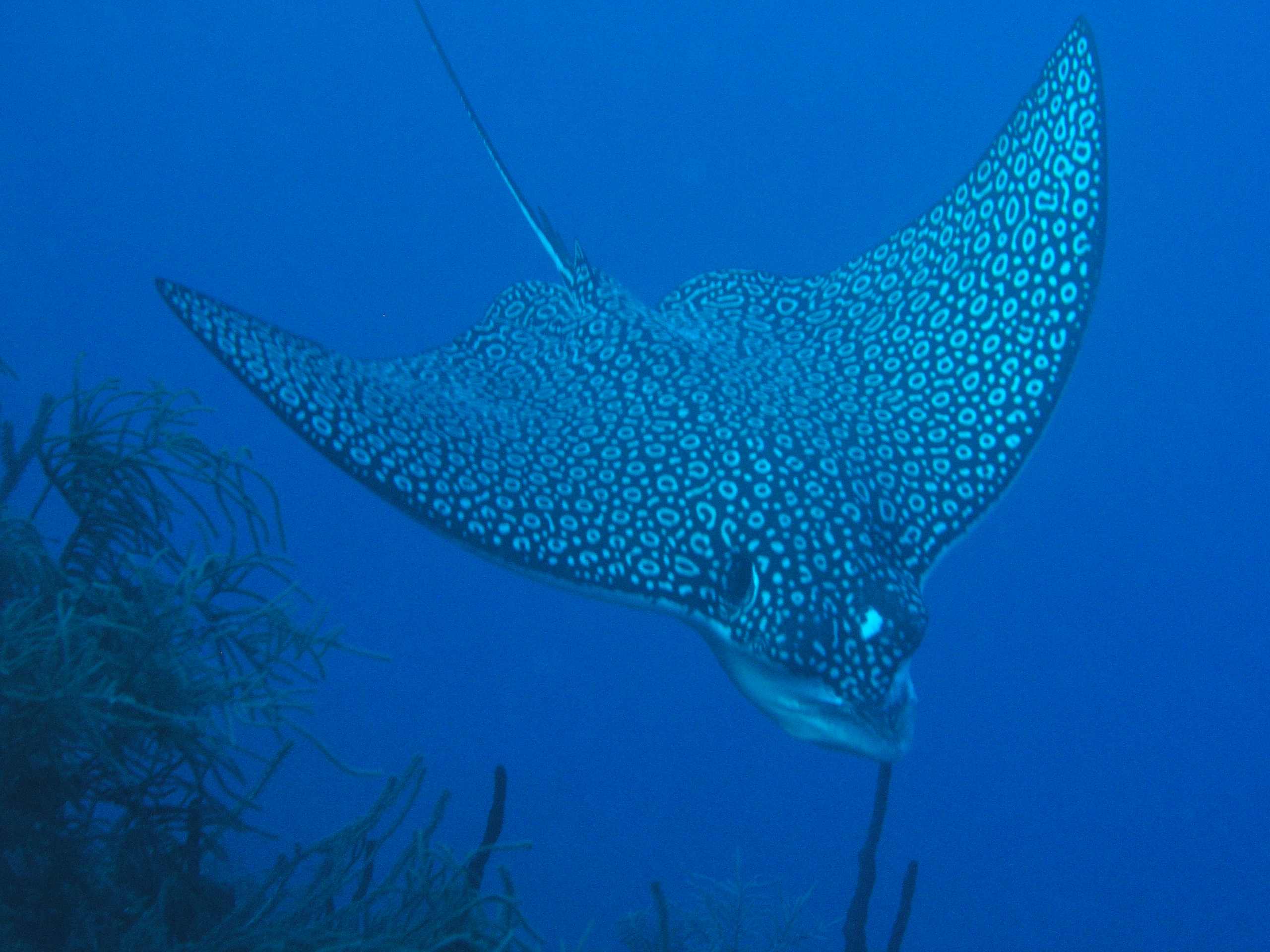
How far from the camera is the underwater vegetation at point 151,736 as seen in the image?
226 cm

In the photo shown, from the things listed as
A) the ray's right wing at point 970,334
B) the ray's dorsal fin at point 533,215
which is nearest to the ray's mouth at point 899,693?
the ray's right wing at point 970,334

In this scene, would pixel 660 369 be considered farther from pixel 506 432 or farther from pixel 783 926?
pixel 783 926

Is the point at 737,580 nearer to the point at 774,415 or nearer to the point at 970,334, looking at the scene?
the point at 774,415

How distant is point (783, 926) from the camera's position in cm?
566

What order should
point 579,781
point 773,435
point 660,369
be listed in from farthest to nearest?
point 579,781 → point 660,369 → point 773,435

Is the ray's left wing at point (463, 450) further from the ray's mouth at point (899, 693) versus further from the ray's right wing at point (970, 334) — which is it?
the ray's right wing at point (970, 334)

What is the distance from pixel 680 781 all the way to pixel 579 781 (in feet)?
3.90

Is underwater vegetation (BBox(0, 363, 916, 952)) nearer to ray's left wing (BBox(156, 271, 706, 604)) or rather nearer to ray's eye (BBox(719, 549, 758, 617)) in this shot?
ray's left wing (BBox(156, 271, 706, 604))

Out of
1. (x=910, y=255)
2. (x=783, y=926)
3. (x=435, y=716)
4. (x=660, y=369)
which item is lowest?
(x=783, y=926)

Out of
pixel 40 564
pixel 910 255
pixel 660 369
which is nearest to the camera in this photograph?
pixel 40 564

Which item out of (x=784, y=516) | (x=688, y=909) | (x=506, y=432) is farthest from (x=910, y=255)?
(x=688, y=909)

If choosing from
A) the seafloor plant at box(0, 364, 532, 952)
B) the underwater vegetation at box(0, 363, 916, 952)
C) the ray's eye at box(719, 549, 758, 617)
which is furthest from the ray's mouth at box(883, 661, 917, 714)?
the seafloor plant at box(0, 364, 532, 952)

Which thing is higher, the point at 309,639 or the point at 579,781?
the point at 579,781

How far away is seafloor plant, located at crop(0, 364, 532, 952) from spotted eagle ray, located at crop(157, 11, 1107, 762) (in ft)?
1.94
